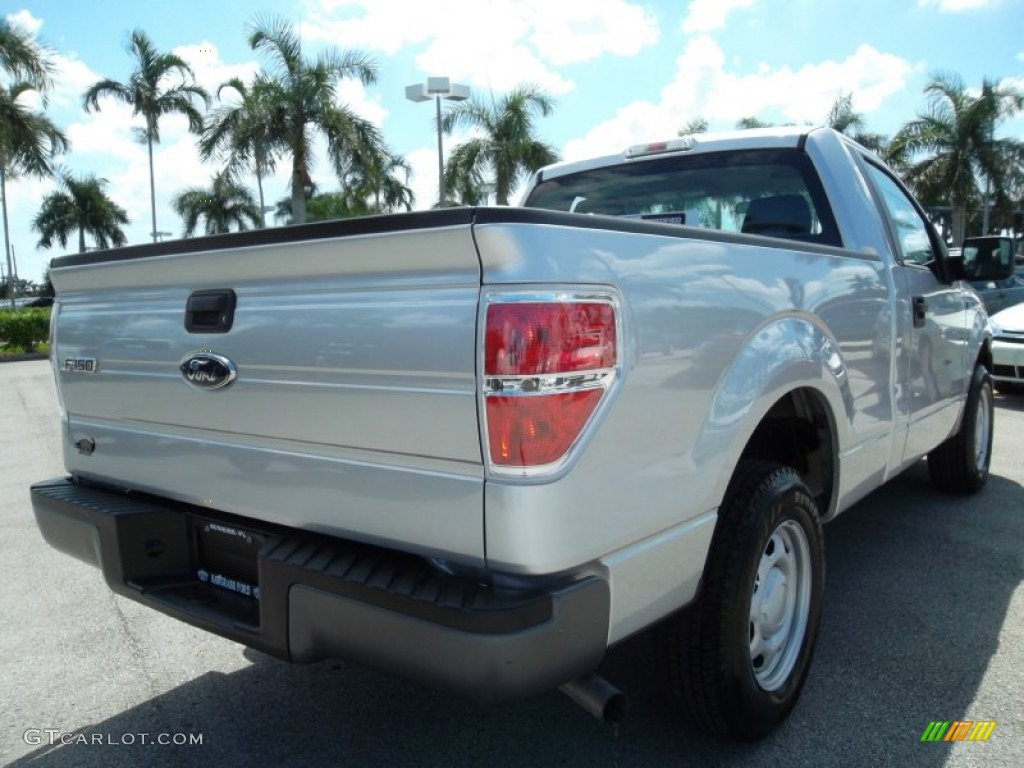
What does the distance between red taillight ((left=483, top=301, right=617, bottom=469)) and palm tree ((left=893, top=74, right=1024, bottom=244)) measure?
31.9 metres

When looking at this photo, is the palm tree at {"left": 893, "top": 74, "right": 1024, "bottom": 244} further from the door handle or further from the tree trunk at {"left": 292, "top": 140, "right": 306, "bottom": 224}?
the door handle

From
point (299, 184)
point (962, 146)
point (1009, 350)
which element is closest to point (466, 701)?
point (1009, 350)

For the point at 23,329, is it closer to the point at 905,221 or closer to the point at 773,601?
the point at 905,221

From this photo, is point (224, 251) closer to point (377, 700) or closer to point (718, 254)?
point (718, 254)

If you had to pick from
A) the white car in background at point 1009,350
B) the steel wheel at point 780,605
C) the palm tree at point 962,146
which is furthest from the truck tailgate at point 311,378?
the palm tree at point 962,146

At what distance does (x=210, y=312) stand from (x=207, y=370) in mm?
160

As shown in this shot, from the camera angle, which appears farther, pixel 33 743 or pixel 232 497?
pixel 33 743

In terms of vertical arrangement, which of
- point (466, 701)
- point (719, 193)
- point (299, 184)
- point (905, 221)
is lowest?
point (466, 701)

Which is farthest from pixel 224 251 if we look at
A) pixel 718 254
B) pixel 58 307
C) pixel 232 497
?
pixel 718 254

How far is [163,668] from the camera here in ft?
9.76

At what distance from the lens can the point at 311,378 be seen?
6.46 ft

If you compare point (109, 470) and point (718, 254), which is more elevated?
point (718, 254)

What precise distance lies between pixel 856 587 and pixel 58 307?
3446 mm

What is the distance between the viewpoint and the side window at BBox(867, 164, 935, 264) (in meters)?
3.70
